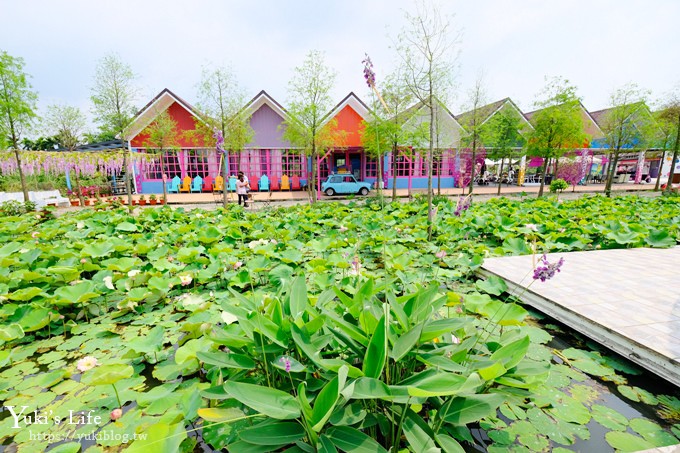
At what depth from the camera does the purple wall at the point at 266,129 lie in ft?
59.1

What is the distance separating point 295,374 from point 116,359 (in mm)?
1701

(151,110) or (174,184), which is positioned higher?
(151,110)

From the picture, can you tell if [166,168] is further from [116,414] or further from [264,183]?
[116,414]

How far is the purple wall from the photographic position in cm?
1800

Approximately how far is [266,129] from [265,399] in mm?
18393

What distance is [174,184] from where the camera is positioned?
17.3 meters

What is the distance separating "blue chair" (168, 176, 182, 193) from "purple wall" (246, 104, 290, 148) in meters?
4.22

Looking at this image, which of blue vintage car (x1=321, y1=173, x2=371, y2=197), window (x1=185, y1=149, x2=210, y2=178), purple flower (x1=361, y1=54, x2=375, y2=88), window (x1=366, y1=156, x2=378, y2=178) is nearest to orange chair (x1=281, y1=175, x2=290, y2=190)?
blue vintage car (x1=321, y1=173, x2=371, y2=197)

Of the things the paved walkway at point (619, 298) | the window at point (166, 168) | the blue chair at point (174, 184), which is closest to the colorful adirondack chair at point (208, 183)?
the blue chair at point (174, 184)

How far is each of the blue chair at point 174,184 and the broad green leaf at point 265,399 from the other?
18.2 m

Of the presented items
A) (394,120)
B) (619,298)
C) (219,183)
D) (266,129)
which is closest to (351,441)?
(619,298)

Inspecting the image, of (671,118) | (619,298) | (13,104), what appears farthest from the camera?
(671,118)

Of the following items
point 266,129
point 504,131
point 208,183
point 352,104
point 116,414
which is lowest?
point 116,414

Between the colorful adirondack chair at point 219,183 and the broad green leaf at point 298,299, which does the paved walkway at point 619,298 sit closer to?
the broad green leaf at point 298,299
